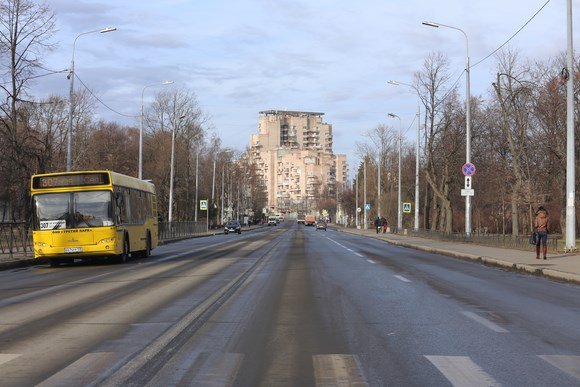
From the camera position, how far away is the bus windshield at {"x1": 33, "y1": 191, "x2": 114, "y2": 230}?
20891 millimetres

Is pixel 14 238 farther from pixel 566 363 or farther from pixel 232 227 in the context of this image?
pixel 232 227

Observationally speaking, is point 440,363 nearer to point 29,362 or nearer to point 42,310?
point 29,362

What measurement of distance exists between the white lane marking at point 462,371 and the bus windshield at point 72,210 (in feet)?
53.1

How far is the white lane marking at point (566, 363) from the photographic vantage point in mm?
6520

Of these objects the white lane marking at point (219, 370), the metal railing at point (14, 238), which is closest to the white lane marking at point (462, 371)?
the white lane marking at point (219, 370)

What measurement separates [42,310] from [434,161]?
5229cm

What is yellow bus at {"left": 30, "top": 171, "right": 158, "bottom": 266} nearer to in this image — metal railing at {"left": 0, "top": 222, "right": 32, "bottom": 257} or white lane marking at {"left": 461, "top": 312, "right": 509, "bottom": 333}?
metal railing at {"left": 0, "top": 222, "right": 32, "bottom": 257}

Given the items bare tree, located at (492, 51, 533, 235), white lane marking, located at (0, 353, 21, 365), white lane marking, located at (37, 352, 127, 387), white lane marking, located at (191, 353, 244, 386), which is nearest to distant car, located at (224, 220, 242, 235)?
bare tree, located at (492, 51, 533, 235)

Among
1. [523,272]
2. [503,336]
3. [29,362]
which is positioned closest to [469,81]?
[523,272]

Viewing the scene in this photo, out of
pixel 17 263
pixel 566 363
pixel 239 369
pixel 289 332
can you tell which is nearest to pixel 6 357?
pixel 239 369

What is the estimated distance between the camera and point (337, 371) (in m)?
6.49

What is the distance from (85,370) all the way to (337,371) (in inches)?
104

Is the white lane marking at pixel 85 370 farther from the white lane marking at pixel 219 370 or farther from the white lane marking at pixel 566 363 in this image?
the white lane marking at pixel 566 363

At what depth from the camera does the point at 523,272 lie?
19.2 metres
